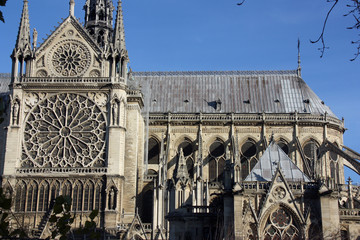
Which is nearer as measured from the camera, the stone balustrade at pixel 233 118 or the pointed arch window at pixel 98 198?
the pointed arch window at pixel 98 198

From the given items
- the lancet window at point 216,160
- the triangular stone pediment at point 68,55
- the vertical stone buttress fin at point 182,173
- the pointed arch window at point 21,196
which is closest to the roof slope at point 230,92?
the lancet window at point 216,160

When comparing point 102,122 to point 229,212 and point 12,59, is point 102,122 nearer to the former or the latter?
point 12,59

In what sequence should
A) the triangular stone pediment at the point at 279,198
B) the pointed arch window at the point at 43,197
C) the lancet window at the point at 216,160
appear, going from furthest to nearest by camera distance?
the lancet window at the point at 216,160, the pointed arch window at the point at 43,197, the triangular stone pediment at the point at 279,198

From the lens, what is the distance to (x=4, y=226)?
8.80m

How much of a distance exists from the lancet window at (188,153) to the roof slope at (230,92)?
2744mm

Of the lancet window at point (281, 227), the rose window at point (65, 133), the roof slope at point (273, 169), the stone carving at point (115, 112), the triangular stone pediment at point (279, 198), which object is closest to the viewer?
the lancet window at point (281, 227)

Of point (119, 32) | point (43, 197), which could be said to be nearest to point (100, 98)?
point (119, 32)

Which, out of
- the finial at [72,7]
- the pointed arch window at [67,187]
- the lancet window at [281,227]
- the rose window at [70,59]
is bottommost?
the lancet window at [281,227]

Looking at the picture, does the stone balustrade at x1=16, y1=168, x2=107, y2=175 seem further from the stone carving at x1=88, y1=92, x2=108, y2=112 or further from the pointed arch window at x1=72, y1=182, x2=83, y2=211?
the stone carving at x1=88, y1=92, x2=108, y2=112

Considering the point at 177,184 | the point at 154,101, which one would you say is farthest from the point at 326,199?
the point at 154,101

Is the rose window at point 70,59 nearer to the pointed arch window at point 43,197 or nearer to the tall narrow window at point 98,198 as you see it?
the pointed arch window at point 43,197

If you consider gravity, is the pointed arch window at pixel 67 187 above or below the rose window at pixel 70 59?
below

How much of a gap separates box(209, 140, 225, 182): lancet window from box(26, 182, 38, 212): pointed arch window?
41.5ft

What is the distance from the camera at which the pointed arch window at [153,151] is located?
150 feet
